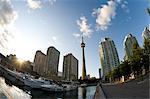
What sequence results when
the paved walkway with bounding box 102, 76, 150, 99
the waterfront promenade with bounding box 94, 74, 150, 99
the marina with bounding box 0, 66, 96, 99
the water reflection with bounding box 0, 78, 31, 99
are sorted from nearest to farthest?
the water reflection with bounding box 0, 78, 31, 99 < the paved walkway with bounding box 102, 76, 150, 99 < the waterfront promenade with bounding box 94, 74, 150, 99 < the marina with bounding box 0, 66, 96, 99

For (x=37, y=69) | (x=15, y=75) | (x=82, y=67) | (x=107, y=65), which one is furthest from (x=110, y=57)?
(x=15, y=75)

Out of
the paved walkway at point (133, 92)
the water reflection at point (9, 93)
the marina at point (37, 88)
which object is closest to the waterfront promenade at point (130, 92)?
the paved walkway at point (133, 92)

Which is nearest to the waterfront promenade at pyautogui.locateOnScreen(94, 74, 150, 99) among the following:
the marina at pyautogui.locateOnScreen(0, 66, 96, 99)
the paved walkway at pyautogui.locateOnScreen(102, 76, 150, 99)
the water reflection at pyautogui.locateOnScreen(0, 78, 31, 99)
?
the paved walkway at pyautogui.locateOnScreen(102, 76, 150, 99)

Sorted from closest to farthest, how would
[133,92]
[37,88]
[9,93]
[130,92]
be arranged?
[133,92] < [9,93] < [130,92] < [37,88]

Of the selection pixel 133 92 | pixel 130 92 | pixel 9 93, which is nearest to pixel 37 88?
pixel 9 93

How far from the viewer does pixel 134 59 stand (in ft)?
196

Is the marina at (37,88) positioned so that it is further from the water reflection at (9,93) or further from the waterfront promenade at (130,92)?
the waterfront promenade at (130,92)

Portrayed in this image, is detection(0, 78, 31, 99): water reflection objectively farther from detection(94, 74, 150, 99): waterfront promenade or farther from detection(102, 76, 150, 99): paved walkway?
detection(102, 76, 150, 99): paved walkway

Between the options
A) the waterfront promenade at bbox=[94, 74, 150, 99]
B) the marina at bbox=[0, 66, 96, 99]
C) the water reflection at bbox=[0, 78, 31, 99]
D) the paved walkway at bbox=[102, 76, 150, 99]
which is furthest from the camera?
the marina at bbox=[0, 66, 96, 99]

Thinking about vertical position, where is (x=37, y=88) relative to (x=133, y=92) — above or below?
above

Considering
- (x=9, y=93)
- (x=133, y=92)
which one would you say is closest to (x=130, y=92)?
(x=133, y=92)

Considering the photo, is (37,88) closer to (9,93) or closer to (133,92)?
(9,93)

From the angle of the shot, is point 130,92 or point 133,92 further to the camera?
point 130,92

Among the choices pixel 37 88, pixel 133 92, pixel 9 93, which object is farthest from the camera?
pixel 37 88
